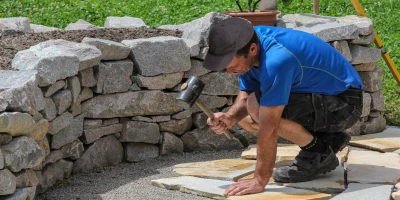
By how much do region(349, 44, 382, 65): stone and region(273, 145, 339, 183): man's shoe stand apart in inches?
67.1

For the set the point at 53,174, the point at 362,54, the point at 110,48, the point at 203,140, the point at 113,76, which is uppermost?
the point at 110,48

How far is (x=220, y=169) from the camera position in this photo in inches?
223

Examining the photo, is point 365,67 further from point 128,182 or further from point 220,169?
point 128,182

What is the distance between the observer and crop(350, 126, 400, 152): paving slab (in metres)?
6.32

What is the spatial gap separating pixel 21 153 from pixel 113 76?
1620 mm

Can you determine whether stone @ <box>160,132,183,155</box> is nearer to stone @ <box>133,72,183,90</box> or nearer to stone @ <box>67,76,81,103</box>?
stone @ <box>133,72,183,90</box>

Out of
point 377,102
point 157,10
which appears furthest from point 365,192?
point 157,10

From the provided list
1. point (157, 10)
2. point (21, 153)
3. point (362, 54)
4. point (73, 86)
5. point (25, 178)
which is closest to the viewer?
point (21, 153)

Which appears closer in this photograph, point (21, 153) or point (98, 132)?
point (21, 153)

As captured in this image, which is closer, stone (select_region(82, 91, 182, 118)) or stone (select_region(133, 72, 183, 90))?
stone (select_region(82, 91, 182, 118))

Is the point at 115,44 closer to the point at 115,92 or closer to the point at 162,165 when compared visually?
the point at 115,92

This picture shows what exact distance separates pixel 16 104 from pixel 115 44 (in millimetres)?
1584

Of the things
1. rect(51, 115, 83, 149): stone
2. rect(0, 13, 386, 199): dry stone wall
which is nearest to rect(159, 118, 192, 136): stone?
rect(0, 13, 386, 199): dry stone wall

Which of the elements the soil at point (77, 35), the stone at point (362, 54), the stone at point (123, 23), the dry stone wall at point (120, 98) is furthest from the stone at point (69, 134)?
the stone at point (362, 54)
